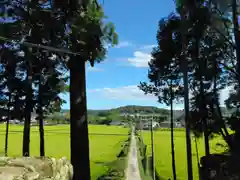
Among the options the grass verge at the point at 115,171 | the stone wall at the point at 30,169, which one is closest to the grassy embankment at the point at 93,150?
the grass verge at the point at 115,171

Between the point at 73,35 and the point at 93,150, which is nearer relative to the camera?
the point at 73,35

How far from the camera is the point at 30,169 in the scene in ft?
15.1

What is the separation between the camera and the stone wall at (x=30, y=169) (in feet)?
13.8

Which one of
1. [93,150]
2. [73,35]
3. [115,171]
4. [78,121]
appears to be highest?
[73,35]

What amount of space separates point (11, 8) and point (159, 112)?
1890 cm

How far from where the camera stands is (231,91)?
12852mm

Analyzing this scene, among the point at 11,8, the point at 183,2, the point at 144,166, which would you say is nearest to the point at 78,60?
the point at 11,8

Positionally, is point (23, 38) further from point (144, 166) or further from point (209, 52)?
point (144, 166)

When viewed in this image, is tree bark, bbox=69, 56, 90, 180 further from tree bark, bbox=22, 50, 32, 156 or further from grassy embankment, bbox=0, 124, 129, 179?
grassy embankment, bbox=0, 124, 129, 179

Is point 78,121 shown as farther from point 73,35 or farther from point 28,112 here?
point 28,112

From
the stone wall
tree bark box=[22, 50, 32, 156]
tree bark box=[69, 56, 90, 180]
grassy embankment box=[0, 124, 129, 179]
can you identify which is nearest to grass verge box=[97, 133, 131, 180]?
grassy embankment box=[0, 124, 129, 179]

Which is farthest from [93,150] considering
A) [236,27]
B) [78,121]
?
[78,121]

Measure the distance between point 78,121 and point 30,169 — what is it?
4.46 m

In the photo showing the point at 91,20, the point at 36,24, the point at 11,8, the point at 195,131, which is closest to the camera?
the point at 91,20
